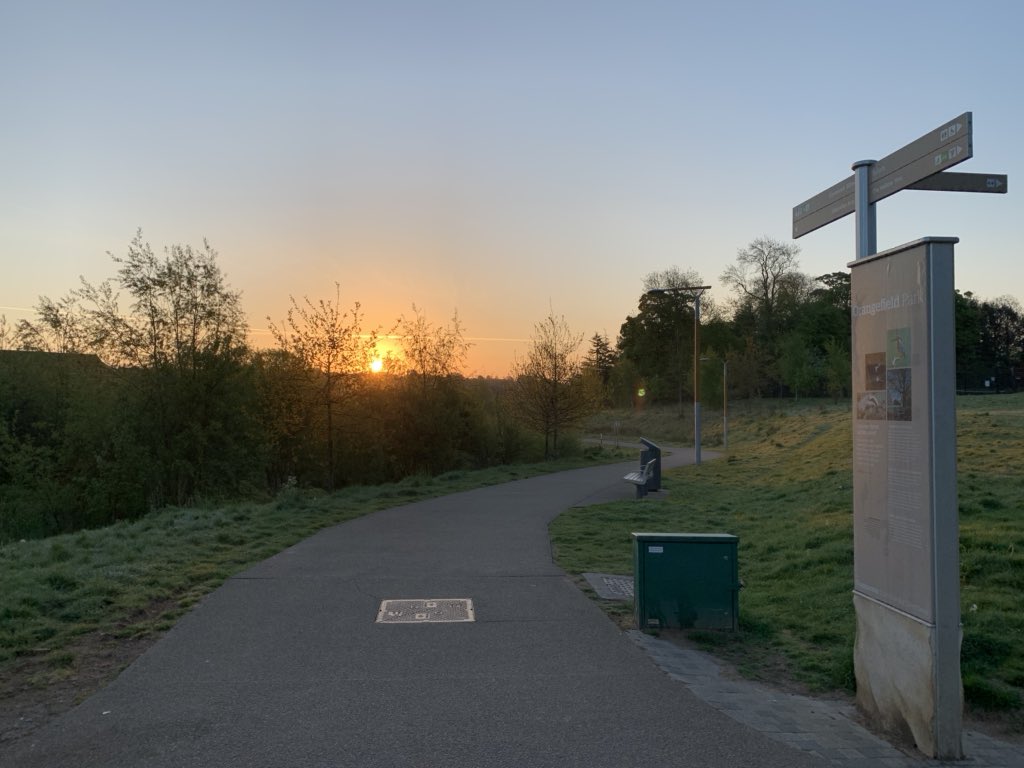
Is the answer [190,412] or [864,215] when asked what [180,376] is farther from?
[864,215]

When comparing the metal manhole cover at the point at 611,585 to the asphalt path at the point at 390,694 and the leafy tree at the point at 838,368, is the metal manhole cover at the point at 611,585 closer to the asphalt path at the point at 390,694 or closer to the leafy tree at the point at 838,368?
the asphalt path at the point at 390,694

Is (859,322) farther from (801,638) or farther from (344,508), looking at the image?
(344,508)

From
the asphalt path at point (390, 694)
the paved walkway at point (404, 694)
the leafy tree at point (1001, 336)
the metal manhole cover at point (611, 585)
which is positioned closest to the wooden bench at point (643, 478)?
the metal manhole cover at point (611, 585)

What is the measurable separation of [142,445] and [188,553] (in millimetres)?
13063

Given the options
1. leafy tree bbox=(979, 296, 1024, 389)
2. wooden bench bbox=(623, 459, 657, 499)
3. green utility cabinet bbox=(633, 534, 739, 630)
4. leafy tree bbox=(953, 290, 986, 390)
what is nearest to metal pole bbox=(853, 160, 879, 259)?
green utility cabinet bbox=(633, 534, 739, 630)

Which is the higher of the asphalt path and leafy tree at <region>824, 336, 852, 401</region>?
leafy tree at <region>824, 336, 852, 401</region>

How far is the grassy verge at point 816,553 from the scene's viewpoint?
6.43 meters

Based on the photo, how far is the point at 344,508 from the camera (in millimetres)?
17562

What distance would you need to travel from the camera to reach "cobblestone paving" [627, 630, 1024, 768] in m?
4.79

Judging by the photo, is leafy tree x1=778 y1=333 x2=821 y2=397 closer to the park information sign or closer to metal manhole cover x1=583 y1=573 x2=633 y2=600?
metal manhole cover x1=583 y1=573 x2=633 y2=600

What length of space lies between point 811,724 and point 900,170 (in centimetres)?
353

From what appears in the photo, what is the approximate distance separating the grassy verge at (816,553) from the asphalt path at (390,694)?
134cm

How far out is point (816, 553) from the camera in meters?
10.1

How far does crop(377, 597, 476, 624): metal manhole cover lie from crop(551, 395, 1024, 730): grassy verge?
2150 mm
